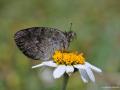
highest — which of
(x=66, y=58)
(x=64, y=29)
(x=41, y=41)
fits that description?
(x=41, y=41)

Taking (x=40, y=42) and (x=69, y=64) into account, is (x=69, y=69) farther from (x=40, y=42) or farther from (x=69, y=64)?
(x=40, y=42)

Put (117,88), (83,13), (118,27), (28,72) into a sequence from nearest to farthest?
(117,88) < (28,72) < (118,27) < (83,13)

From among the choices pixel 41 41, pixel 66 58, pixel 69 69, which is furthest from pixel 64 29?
pixel 69 69

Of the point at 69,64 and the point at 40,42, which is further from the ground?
the point at 40,42

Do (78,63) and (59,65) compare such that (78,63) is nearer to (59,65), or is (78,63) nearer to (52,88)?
(59,65)

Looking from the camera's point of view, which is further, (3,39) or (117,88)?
(3,39)

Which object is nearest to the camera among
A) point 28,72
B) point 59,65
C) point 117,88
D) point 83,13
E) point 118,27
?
point 59,65

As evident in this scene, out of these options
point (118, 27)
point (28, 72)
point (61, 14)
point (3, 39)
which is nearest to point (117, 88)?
point (28, 72)

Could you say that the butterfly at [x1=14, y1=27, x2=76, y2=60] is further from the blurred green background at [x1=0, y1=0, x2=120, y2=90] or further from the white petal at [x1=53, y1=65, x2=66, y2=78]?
the blurred green background at [x1=0, y1=0, x2=120, y2=90]
